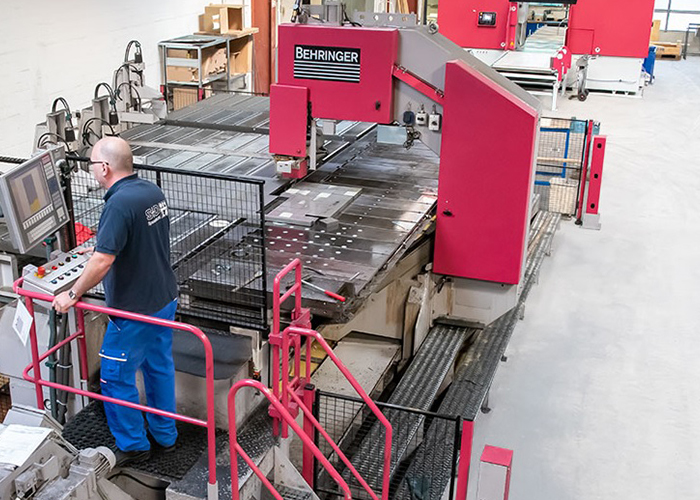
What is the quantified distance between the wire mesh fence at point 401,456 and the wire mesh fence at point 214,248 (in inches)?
30.2

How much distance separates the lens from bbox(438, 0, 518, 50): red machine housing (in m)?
18.0

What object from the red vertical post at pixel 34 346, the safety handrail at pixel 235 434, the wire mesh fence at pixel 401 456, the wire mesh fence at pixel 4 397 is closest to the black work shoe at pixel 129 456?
the red vertical post at pixel 34 346

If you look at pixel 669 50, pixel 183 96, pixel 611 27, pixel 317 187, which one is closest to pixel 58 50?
pixel 183 96

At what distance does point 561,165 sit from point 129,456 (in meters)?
8.32

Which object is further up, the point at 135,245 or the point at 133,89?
the point at 133,89

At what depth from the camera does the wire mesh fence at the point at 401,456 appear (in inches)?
203

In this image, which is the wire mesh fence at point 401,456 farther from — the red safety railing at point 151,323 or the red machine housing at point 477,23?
the red machine housing at point 477,23

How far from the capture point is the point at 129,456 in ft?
14.2

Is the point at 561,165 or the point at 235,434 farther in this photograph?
the point at 561,165

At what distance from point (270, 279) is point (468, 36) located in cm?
1432

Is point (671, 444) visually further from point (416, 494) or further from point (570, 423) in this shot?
point (416, 494)

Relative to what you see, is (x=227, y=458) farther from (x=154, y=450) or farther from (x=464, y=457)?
(x=464, y=457)

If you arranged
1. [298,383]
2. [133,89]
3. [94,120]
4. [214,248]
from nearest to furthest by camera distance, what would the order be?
[298,383], [214,248], [94,120], [133,89]

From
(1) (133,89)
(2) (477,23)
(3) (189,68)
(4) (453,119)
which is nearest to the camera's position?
(4) (453,119)
